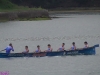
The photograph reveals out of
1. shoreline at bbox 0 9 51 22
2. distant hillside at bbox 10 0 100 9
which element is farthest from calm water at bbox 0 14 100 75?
distant hillside at bbox 10 0 100 9

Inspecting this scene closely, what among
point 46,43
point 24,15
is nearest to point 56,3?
point 24,15

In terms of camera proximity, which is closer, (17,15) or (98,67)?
(98,67)

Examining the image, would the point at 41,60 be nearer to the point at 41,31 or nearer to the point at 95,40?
the point at 95,40

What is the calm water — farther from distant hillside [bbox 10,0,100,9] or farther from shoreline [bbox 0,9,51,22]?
distant hillside [bbox 10,0,100,9]

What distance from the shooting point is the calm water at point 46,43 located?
44094 millimetres

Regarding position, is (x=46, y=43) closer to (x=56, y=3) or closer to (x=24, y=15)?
(x=24, y=15)

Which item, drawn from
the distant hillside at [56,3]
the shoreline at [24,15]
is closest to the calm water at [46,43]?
the shoreline at [24,15]

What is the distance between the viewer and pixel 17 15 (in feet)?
343

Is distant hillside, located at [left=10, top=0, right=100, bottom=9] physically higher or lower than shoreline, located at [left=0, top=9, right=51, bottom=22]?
higher

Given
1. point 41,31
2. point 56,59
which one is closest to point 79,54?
point 56,59

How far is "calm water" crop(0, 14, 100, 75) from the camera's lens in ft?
145

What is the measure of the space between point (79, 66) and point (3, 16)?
55009mm

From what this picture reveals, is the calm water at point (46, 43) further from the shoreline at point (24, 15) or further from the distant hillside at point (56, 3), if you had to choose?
the distant hillside at point (56, 3)

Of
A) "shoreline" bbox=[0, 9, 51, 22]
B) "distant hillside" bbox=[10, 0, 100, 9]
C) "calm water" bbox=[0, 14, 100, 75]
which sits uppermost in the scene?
"distant hillside" bbox=[10, 0, 100, 9]
